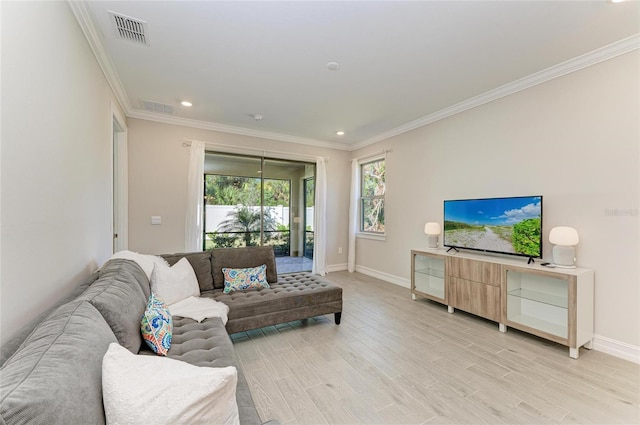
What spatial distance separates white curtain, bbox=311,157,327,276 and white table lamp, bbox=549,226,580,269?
141 inches

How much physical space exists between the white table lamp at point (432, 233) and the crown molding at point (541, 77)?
5.14ft

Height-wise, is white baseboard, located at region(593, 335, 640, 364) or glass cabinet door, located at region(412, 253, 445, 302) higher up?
glass cabinet door, located at region(412, 253, 445, 302)

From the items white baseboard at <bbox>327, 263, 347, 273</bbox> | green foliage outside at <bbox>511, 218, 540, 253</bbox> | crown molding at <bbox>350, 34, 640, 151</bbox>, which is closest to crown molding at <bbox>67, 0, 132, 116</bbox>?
crown molding at <bbox>350, 34, 640, 151</bbox>

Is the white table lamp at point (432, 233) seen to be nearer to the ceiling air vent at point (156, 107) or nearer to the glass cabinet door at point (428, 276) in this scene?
the glass cabinet door at point (428, 276)

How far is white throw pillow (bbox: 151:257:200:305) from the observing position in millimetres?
2301

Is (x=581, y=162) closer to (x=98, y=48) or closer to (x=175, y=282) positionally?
(x=175, y=282)

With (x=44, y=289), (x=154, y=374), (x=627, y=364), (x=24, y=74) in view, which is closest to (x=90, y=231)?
(x=44, y=289)

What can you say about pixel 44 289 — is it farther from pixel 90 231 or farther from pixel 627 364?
pixel 627 364

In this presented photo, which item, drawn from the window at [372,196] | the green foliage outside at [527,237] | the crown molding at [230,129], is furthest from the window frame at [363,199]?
the green foliage outside at [527,237]

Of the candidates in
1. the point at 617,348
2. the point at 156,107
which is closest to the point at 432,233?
the point at 617,348

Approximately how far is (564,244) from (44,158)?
13.0 ft

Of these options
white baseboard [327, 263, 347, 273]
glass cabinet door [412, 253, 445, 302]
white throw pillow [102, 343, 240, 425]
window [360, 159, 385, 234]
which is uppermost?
window [360, 159, 385, 234]

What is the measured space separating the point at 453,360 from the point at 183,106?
4.33 meters

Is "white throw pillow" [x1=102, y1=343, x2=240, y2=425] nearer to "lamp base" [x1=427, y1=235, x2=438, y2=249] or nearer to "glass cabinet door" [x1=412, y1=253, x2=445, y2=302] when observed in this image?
"glass cabinet door" [x1=412, y1=253, x2=445, y2=302]
